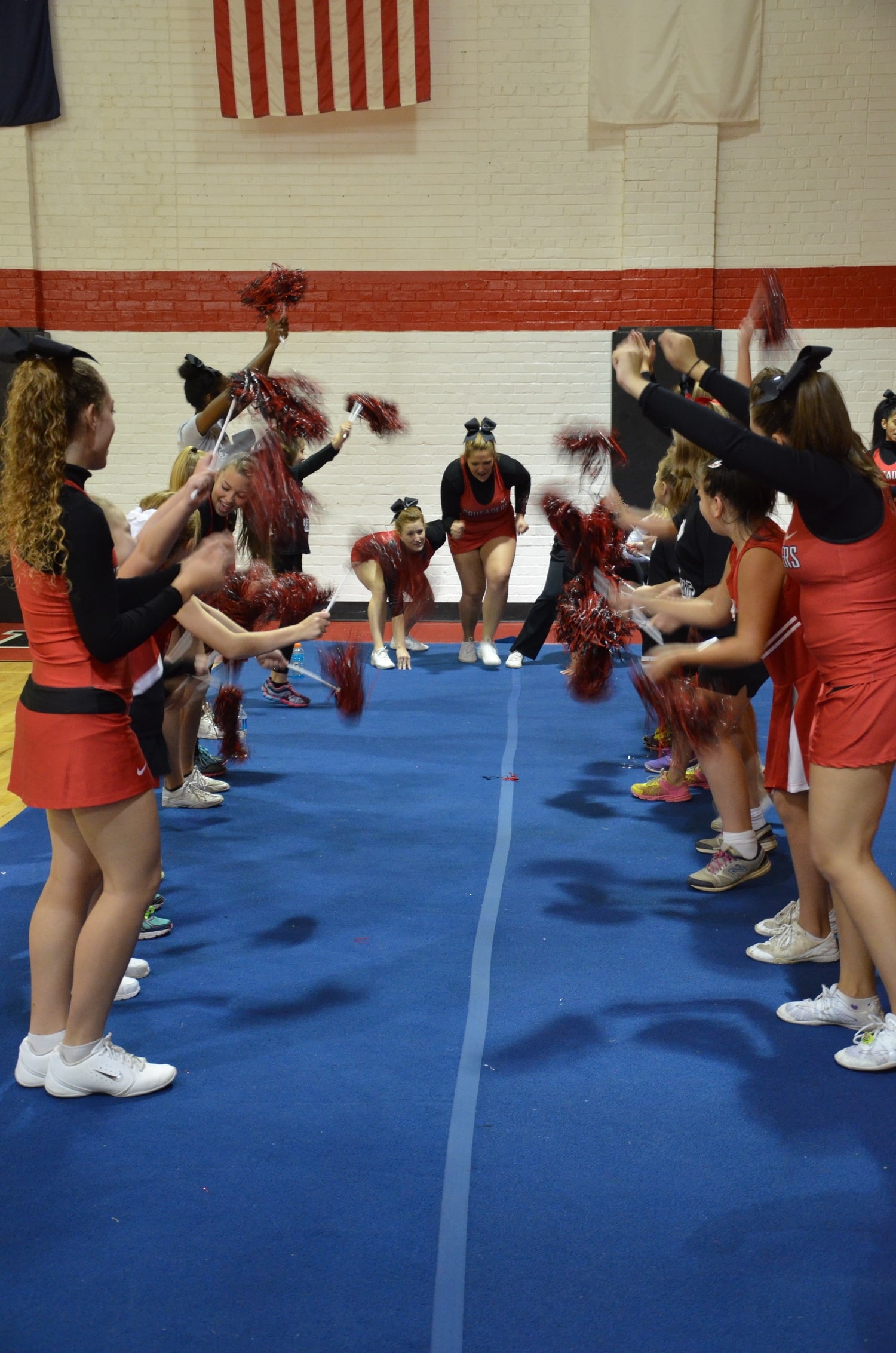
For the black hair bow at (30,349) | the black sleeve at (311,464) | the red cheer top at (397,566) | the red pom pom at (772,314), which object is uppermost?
the red pom pom at (772,314)

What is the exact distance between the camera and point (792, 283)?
9.31 meters

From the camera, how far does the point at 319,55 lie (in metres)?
8.94

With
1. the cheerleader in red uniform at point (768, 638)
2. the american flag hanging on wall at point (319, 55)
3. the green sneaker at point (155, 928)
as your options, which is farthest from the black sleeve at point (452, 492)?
the cheerleader in red uniform at point (768, 638)

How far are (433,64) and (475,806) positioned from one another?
6.88 m

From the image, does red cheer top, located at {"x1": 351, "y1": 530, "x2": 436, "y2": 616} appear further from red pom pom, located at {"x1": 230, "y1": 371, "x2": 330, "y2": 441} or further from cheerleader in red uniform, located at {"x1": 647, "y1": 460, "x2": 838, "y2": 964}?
cheerleader in red uniform, located at {"x1": 647, "y1": 460, "x2": 838, "y2": 964}

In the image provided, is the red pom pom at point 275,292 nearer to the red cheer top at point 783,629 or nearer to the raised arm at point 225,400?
the raised arm at point 225,400

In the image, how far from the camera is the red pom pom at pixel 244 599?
3.91 m

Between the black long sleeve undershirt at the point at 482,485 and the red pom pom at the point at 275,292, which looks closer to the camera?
the red pom pom at the point at 275,292

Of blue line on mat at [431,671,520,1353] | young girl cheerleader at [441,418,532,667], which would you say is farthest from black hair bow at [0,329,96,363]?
young girl cheerleader at [441,418,532,667]

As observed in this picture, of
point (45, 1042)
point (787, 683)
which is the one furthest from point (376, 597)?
point (45, 1042)

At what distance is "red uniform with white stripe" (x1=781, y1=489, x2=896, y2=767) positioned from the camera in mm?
2553

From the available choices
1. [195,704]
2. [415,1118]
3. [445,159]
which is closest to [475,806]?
[195,704]

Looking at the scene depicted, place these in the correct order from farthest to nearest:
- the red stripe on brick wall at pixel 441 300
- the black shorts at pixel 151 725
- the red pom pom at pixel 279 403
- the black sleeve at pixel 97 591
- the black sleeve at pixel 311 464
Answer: the red stripe on brick wall at pixel 441 300
the black sleeve at pixel 311 464
the red pom pom at pixel 279 403
the black shorts at pixel 151 725
the black sleeve at pixel 97 591

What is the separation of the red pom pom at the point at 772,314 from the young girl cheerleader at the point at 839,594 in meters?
0.79
